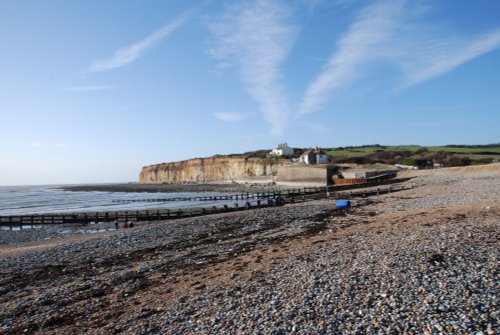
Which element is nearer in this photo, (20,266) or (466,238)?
(466,238)

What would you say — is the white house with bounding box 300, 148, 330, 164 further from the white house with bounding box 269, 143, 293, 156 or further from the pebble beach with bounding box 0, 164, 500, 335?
the pebble beach with bounding box 0, 164, 500, 335

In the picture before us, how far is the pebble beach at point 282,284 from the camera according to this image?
723 cm

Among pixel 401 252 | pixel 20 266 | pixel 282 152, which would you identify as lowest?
pixel 20 266

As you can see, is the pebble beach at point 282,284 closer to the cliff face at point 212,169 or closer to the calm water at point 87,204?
the calm water at point 87,204

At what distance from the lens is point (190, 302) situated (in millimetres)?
→ 9047

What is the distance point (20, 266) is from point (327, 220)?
16.2 m

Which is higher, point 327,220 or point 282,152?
point 282,152

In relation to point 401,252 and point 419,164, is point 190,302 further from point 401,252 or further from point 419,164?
point 419,164

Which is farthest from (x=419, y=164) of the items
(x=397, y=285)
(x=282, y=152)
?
(x=397, y=285)

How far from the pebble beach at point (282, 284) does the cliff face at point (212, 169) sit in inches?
3299

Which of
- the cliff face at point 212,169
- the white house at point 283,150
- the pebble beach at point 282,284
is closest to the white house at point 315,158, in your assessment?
the cliff face at point 212,169

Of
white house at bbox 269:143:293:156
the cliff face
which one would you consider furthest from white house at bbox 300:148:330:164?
white house at bbox 269:143:293:156

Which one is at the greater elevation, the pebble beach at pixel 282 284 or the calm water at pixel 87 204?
the pebble beach at pixel 282 284

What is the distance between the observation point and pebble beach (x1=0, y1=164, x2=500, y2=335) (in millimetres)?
7230
